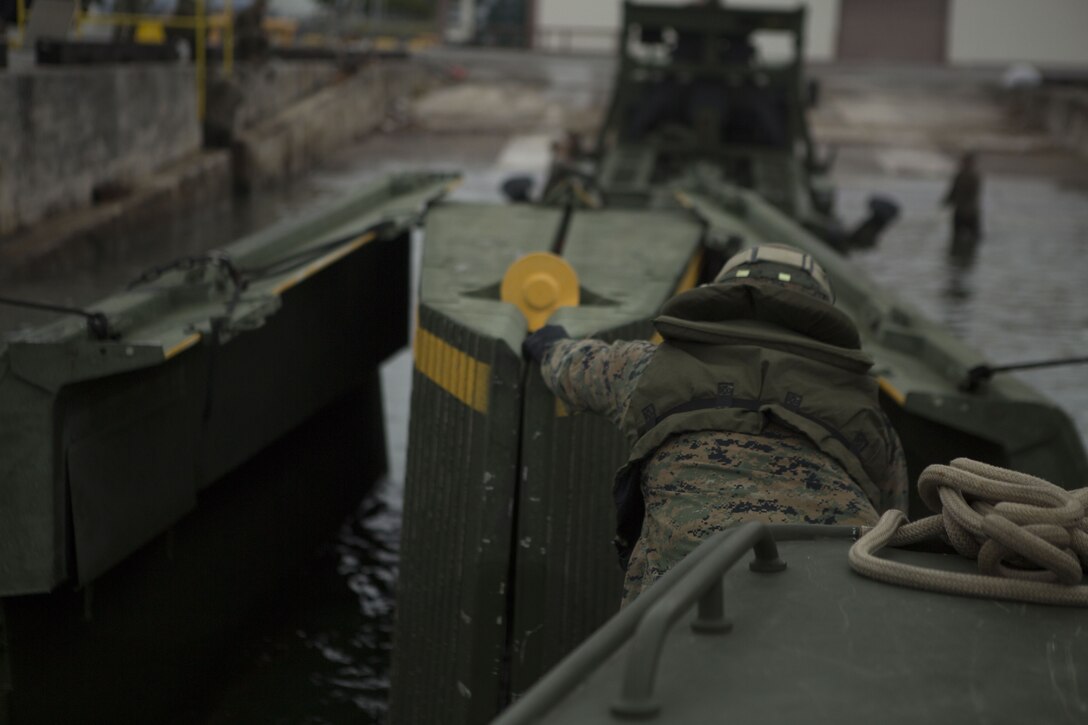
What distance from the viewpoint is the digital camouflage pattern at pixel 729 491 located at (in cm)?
→ 286

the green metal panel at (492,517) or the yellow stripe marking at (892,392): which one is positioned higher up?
the yellow stripe marking at (892,392)

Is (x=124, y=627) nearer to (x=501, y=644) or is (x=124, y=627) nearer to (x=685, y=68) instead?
(x=501, y=644)

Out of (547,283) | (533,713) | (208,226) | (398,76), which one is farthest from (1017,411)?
(398,76)

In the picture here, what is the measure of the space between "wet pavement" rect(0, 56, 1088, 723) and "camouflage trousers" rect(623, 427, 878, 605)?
2.37m

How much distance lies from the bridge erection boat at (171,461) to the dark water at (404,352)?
0.65 feet

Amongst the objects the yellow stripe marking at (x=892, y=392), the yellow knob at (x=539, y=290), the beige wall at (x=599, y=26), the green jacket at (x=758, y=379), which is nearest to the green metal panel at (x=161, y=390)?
the yellow knob at (x=539, y=290)

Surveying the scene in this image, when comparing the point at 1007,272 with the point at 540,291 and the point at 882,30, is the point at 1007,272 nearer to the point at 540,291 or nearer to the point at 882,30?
the point at 540,291

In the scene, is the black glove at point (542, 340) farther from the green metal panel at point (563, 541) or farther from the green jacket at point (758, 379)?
the green jacket at point (758, 379)

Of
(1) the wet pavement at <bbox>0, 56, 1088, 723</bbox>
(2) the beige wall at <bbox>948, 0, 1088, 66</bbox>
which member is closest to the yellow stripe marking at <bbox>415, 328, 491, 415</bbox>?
(1) the wet pavement at <bbox>0, 56, 1088, 723</bbox>

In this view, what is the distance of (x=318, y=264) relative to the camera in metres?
5.52

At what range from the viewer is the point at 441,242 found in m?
5.52

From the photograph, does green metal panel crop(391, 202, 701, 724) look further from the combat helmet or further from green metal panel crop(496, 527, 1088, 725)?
green metal panel crop(496, 527, 1088, 725)

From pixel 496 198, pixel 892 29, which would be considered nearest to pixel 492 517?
pixel 496 198

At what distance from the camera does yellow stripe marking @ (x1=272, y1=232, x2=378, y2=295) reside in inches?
205
